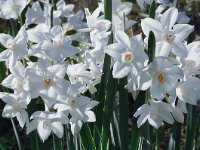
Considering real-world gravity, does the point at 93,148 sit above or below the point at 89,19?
below

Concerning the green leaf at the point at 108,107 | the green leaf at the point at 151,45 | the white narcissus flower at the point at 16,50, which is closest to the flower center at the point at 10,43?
the white narcissus flower at the point at 16,50

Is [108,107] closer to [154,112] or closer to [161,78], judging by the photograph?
[154,112]

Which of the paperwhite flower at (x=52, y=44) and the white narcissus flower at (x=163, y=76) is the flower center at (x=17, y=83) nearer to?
the paperwhite flower at (x=52, y=44)

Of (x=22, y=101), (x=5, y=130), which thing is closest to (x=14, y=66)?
(x=22, y=101)

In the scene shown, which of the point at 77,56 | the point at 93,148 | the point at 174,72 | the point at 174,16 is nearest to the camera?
the point at 174,72

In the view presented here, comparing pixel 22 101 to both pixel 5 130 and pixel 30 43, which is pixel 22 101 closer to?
pixel 30 43

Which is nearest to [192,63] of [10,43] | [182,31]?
[182,31]
